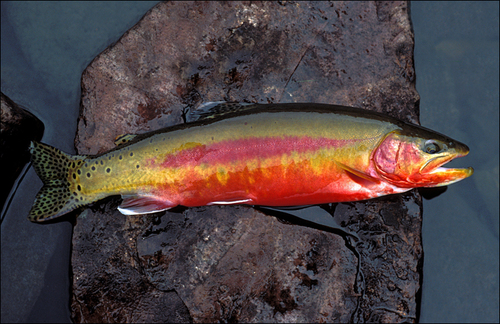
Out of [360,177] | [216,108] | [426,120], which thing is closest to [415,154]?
[360,177]

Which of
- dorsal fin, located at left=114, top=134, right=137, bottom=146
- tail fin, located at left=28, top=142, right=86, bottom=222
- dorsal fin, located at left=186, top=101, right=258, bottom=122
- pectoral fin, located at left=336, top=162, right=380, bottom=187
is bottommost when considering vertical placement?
tail fin, located at left=28, top=142, right=86, bottom=222

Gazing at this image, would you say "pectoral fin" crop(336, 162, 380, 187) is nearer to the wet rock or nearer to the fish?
the fish

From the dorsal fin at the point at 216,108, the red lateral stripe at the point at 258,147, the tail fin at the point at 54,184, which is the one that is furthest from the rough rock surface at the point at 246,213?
the red lateral stripe at the point at 258,147

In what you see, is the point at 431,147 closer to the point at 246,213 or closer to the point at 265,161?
the point at 265,161

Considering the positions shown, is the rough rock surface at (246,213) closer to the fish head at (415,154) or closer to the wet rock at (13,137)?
the fish head at (415,154)

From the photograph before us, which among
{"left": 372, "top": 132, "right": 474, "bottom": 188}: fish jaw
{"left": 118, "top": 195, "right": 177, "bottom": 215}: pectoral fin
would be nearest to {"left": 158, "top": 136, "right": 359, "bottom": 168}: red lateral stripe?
{"left": 372, "top": 132, "right": 474, "bottom": 188}: fish jaw

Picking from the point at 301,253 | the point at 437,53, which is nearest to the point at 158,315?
the point at 301,253

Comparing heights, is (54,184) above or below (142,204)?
below
